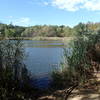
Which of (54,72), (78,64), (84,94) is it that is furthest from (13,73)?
(78,64)

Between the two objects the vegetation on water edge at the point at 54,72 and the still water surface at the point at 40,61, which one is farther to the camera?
the still water surface at the point at 40,61

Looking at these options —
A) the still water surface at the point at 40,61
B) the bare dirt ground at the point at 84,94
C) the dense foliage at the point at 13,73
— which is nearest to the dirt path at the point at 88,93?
the bare dirt ground at the point at 84,94

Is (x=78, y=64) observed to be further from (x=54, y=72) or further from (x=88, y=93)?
(x=88, y=93)

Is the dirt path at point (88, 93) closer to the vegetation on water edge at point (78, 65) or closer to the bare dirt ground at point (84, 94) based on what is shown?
the bare dirt ground at point (84, 94)

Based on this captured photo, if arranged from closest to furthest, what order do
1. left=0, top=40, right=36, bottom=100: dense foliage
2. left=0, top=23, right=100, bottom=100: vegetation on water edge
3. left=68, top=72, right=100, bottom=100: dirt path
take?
left=68, top=72, right=100, bottom=100: dirt path, left=0, top=40, right=36, bottom=100: dense foliage, left=0, top=23, right=100, bottom=100: vegetation on water edge

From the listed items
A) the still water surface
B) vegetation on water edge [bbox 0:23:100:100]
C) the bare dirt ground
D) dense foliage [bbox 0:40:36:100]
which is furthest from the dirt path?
the still water surface


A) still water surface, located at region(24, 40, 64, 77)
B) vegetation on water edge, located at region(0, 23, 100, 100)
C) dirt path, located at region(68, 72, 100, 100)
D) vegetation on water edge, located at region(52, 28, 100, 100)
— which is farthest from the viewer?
still water surface, located at region(24, 40, 64, 77)

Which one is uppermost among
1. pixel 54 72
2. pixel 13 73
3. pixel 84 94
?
pixel 13 73

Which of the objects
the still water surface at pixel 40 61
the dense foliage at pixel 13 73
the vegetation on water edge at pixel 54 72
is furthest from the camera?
the still water surface at pixel 40 61

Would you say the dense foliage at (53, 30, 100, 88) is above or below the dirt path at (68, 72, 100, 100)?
above

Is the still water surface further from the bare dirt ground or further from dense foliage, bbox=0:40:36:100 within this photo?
the bare dirt ground

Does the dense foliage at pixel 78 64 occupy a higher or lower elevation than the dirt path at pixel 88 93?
higher

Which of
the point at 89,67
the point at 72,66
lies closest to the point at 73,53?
the point at 72,66

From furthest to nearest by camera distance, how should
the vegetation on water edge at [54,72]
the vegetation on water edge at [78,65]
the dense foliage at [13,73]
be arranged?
the vegetation on water edge at [78,65] < the vegetation on water edge at [54,72] < the dense foliage at [13,73]
